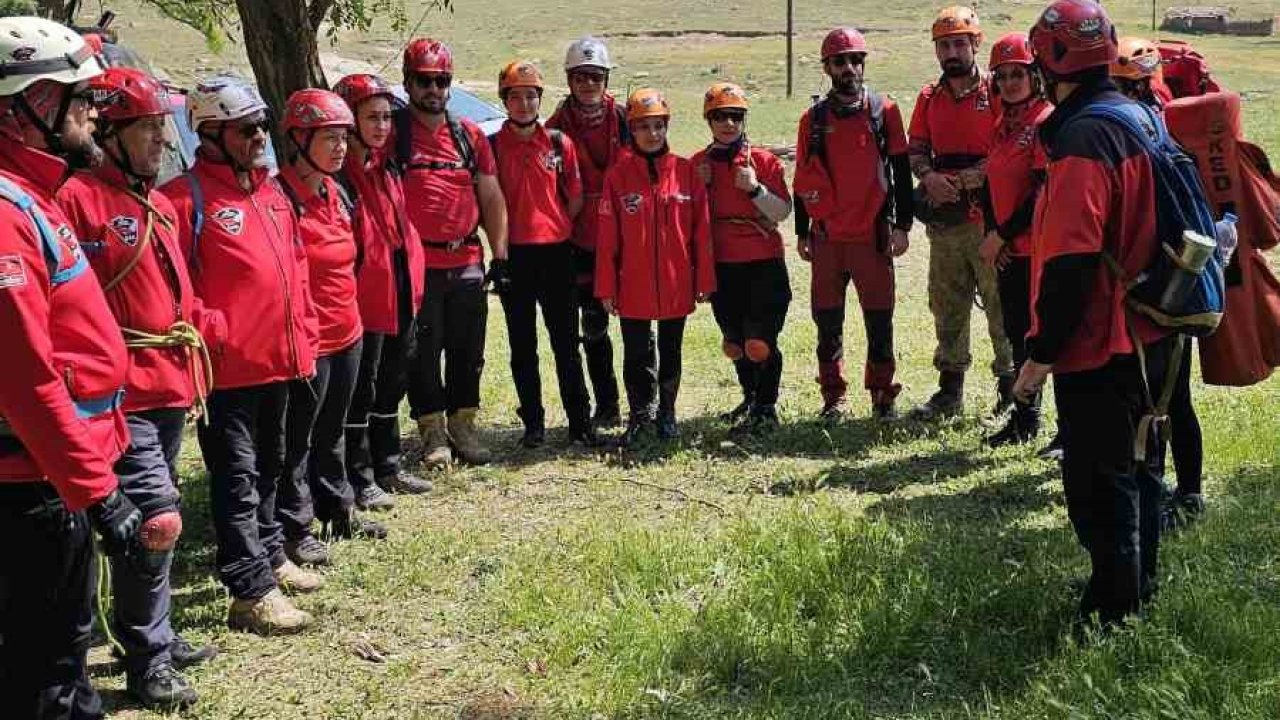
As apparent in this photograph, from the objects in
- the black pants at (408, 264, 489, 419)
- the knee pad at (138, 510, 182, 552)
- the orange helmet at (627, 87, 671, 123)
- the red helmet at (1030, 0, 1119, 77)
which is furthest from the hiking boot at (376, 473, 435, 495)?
the red helmet at (1030, 0, 1119, 77)

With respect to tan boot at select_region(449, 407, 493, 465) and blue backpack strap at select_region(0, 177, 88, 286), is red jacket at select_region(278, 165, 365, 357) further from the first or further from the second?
blue backpack strap at select_region(0, 177, 88, 286)

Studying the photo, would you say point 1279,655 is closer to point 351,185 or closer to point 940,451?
point 940,451

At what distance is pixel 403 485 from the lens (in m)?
7.68

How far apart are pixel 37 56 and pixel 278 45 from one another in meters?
4.12

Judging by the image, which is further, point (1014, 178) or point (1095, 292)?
point (1014, 178)

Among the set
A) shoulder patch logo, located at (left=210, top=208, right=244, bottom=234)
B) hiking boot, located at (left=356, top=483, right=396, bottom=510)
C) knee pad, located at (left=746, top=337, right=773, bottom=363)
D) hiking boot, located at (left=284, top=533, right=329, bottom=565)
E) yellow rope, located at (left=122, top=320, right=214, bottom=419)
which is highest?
shoulder patch logo, located at (left=210, top=208, right=244, bottom=234)

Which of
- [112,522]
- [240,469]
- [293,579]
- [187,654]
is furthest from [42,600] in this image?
[293,579]

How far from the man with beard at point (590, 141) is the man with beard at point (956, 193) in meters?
2.05

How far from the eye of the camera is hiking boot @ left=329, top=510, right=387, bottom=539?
22.1 ft

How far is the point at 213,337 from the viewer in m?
5.08

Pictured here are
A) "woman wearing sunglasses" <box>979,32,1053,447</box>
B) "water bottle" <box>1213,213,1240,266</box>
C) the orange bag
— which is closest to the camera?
"water bottle" <box>1213,213,1240,266</box>

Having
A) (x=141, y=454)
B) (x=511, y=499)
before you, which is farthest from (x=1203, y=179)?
(x=141, y=454)

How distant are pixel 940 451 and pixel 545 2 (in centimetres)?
6586

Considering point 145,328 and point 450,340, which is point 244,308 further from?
point 450,340
